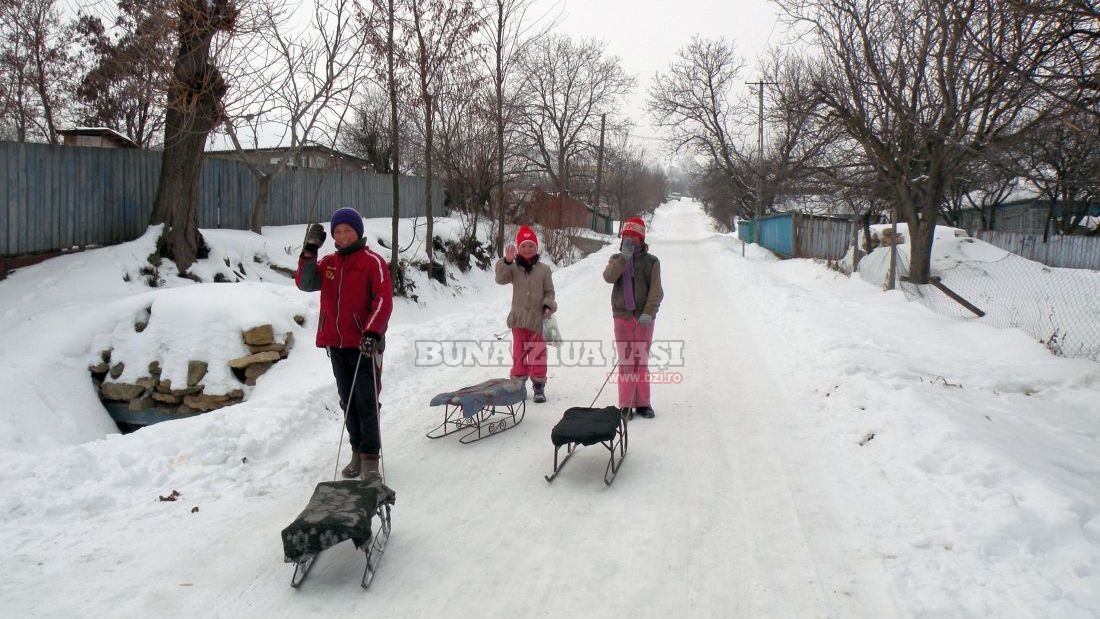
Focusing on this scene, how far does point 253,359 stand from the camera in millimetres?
8086

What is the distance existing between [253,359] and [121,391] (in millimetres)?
1499

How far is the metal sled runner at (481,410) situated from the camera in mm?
5941

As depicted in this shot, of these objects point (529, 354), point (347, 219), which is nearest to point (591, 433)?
point (347, 219)

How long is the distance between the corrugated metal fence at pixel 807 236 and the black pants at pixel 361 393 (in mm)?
19670

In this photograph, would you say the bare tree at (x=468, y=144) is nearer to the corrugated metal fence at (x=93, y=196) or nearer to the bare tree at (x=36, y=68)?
the corrugated metal fence at (x=93, y=196)

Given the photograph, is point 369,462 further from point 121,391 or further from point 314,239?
point 121,391

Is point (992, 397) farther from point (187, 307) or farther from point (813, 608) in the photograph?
point (187, 307)

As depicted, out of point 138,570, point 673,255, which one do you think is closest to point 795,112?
point 673,255

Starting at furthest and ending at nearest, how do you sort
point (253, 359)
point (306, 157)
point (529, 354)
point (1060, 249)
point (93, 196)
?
point (306, 157) < point (1060, 249) < point (93, 196) < point (253, 359) < point (529, 354)

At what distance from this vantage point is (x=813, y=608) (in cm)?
340

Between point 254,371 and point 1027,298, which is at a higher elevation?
point 1027,298

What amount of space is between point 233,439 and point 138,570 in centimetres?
194

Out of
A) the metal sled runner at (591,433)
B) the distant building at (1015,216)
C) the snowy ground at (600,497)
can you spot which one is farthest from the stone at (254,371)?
the distant building at (1015,216)

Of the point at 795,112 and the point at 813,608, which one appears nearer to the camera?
the point at 813,608
